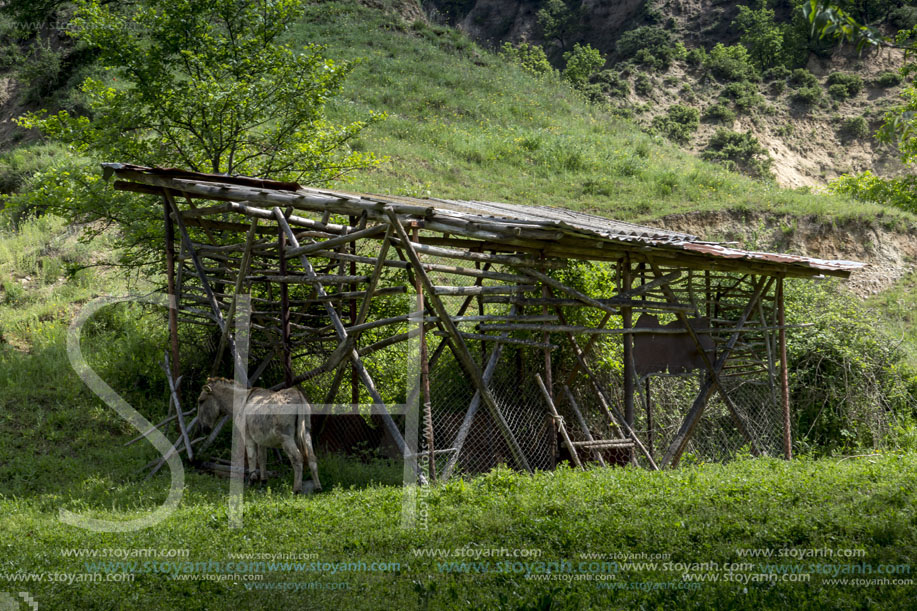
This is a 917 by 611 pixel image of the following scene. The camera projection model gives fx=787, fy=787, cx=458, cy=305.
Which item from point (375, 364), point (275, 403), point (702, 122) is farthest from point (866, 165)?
point (275, 403)

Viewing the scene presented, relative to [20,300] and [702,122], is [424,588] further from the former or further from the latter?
[702,122]

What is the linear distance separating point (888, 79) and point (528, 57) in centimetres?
2187

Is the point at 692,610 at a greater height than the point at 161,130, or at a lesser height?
lesser

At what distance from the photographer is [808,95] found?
42.9 metres

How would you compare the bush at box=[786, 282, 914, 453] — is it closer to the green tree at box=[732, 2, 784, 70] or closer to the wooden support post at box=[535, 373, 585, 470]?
the wooden support post at box=[535, 373, 585, 470]

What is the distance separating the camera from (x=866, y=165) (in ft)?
129

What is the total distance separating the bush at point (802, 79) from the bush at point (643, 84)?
799cm

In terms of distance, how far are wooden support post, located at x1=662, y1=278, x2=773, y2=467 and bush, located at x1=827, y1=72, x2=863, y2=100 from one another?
3674cm

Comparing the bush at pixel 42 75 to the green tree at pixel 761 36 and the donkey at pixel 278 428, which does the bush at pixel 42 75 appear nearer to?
the donkey at pixel 278 428

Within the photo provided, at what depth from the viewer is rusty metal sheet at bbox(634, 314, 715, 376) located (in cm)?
1103

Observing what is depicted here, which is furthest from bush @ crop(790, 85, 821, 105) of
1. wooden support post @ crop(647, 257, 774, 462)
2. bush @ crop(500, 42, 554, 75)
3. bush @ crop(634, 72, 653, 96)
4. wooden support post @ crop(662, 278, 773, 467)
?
wooden support post @ crop(662, 278, 773, 467)

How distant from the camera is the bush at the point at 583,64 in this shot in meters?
48.2

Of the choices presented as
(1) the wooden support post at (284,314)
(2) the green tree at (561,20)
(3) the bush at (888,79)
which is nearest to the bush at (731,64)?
(3) the bush at (888,79)

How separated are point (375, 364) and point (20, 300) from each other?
8874 mm
